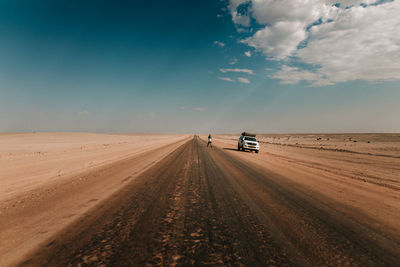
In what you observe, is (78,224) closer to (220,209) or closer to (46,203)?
(46,203)

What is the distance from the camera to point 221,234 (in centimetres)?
340

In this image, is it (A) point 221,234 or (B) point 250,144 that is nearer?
(A) point 221,234

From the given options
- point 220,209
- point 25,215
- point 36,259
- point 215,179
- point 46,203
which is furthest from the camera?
point 215,179

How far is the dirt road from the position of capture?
2.73m

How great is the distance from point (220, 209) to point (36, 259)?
3.35 meters

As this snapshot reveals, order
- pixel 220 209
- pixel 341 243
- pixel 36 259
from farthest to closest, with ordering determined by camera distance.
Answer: pixel 220 209 → pixel 341 243 → pixel 36 259

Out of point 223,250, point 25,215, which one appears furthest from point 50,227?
point 223,250

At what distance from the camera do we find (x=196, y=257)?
8.93 ft

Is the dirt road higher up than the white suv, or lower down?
lower down

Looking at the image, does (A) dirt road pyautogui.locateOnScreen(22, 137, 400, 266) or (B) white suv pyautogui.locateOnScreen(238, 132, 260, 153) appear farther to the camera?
(B) white suv pyautogui.locateOnScreen(238, 132, 260, 153)

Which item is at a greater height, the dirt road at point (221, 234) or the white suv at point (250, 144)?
the white suv at point (250, 144)

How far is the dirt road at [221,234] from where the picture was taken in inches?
107

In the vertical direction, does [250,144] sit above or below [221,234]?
above

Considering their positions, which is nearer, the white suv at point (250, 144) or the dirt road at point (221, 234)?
the dirt road at point (221, 234)
